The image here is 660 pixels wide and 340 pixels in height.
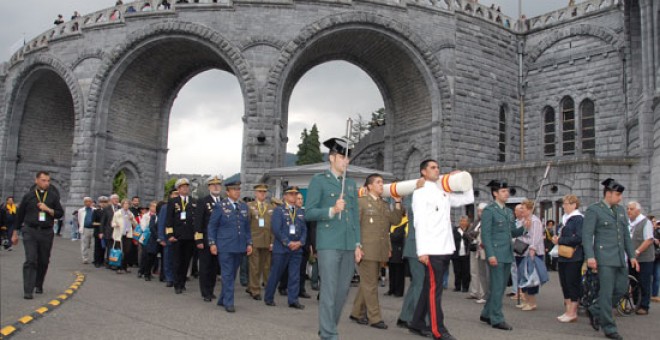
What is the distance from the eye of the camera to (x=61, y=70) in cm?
2486

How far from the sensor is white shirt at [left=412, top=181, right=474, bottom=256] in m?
6.24

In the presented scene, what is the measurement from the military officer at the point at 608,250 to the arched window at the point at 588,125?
18722 millimetres

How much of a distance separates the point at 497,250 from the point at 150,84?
879 inches

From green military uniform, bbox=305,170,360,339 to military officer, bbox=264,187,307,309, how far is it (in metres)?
2.24

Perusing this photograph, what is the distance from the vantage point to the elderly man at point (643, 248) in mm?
9086

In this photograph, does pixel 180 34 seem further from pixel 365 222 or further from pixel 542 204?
pixel 365 222

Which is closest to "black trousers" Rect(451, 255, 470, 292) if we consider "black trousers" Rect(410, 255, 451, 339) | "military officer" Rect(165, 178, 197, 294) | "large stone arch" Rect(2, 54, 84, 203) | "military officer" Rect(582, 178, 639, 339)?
"military officer" Rect(582, 178, 639, 339)

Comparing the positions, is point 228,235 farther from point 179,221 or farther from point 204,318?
point 179,221

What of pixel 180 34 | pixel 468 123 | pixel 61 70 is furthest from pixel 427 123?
pixel 61 70

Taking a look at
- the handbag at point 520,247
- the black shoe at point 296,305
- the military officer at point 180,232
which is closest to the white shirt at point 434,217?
the handbag at point 520,247

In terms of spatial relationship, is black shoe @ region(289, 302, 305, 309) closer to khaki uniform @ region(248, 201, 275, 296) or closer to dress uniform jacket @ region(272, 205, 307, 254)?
dress uniform jacket @ region(272, 205, 307, 254)

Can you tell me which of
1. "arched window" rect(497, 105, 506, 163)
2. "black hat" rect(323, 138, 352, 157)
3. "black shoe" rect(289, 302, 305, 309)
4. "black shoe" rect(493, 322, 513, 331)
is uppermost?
"arched window" rect(497, 105, 506, 163)

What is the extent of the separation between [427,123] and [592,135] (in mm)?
7305

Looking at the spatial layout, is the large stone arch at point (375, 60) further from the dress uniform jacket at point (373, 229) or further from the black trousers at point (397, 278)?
the dress uniform jacket at point (373, 229)
